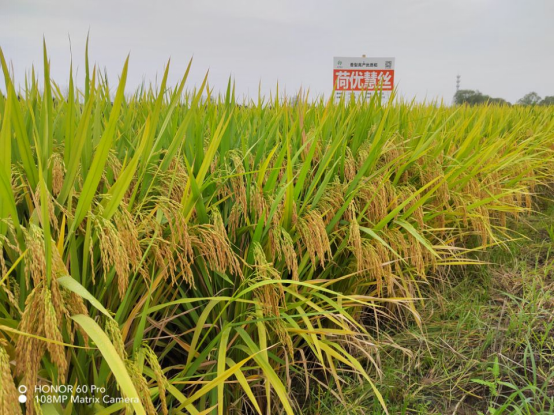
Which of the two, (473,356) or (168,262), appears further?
(473,356)

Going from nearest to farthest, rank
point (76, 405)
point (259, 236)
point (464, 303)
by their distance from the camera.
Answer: point (76, 405) < point (259, 236) < point (464, 303)

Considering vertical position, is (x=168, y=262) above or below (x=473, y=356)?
above

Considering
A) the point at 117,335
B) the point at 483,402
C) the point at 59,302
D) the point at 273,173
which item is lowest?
the point at 483,402

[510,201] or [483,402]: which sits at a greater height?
[510,201]

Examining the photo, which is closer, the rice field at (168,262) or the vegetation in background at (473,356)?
the rice field at (168,262)

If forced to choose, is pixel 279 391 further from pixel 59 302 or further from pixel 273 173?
pixel 273 173

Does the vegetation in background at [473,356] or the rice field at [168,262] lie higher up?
the rice field at [168,262]

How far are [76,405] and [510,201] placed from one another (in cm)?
310

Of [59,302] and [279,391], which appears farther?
[279,391]

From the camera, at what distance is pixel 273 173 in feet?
5.02

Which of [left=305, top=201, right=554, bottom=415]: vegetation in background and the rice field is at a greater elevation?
the rice field

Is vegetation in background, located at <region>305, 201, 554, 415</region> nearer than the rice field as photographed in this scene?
No

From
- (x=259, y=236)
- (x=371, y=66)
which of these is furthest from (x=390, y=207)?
(x=371, y=66)

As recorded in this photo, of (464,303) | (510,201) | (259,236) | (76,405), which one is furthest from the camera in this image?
(510,201)
